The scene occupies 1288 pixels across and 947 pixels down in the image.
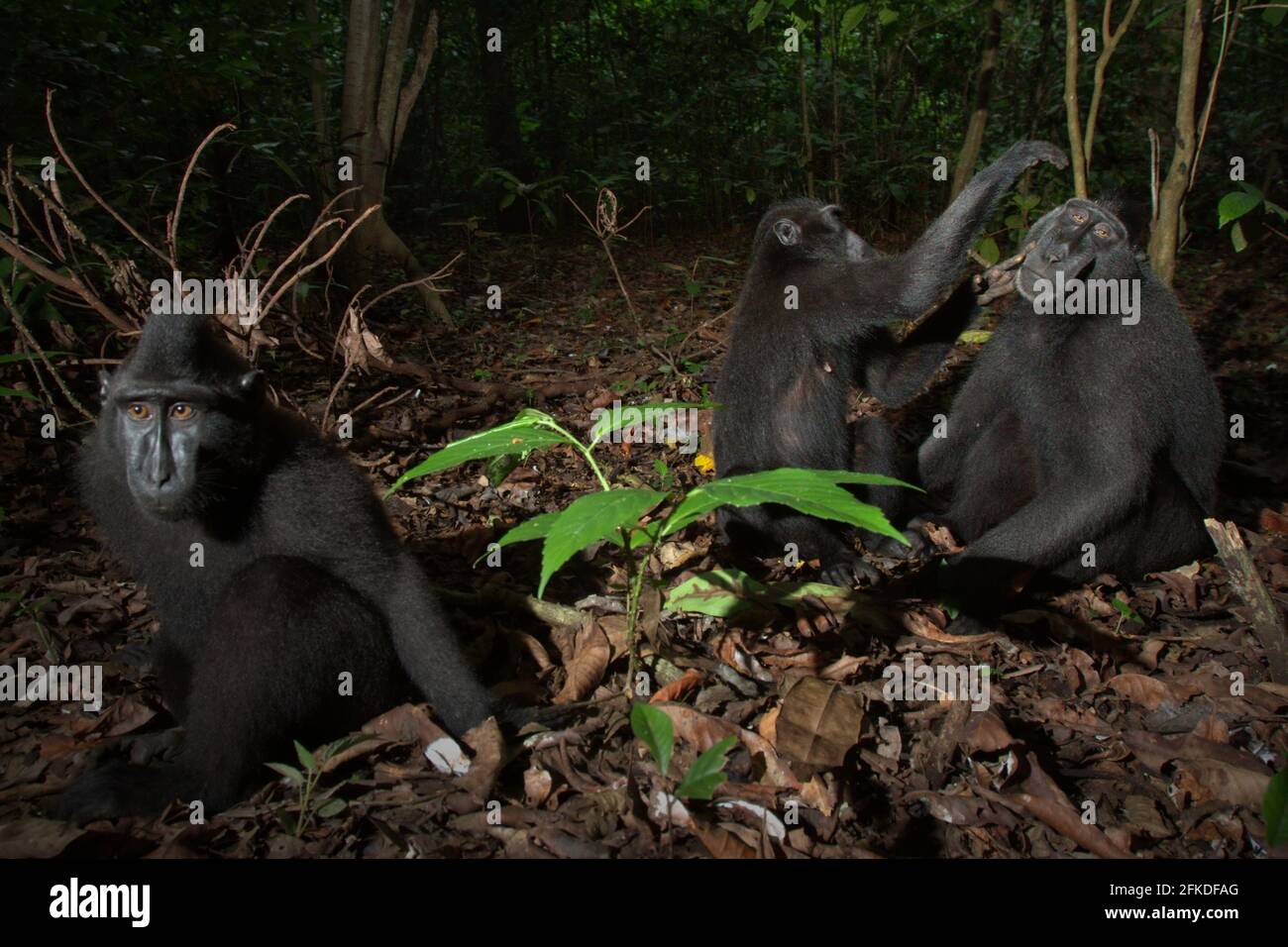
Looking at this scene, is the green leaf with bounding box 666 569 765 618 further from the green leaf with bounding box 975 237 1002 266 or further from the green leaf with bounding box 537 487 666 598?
the green leaf with bounding box 975 237 1002 266

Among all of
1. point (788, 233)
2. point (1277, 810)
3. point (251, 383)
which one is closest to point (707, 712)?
point (1277, 810)

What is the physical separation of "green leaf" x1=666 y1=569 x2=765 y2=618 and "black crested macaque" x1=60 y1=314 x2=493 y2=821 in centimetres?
108

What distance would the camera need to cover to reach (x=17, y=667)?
4020 mm

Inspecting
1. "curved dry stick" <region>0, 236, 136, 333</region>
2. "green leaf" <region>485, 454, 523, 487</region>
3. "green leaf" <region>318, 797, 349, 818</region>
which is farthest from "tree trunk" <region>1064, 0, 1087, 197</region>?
"curved dry stick" <region>0, 236, 136, 333</region>

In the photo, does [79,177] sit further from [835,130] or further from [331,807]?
[835,130]

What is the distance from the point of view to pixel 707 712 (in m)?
3.47

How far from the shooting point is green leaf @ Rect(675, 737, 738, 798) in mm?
2473

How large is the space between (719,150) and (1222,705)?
1284 cm

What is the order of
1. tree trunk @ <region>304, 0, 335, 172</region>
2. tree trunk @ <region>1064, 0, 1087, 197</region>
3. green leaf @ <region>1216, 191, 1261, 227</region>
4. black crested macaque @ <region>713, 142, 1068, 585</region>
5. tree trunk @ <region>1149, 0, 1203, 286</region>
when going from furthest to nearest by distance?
tree trunk @ <region>304, 0, 335, 172</region> < tree trunk @ <region>1064, 0, 1087, 197</region> < tree trunk @ <region>1149, 0, 1203, 286</region> < black crested macaque @ <region>713, 142, 1068, 585</region> < green leaf @ <region>1216, 191, 1261, 227</region>

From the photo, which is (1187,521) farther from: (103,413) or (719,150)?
(719,150)

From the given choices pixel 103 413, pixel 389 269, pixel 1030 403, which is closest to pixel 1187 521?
pixel 1030 403

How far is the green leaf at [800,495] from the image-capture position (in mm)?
2307

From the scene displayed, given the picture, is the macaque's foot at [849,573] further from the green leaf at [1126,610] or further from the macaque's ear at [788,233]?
the macaque's ear at [788,233]
